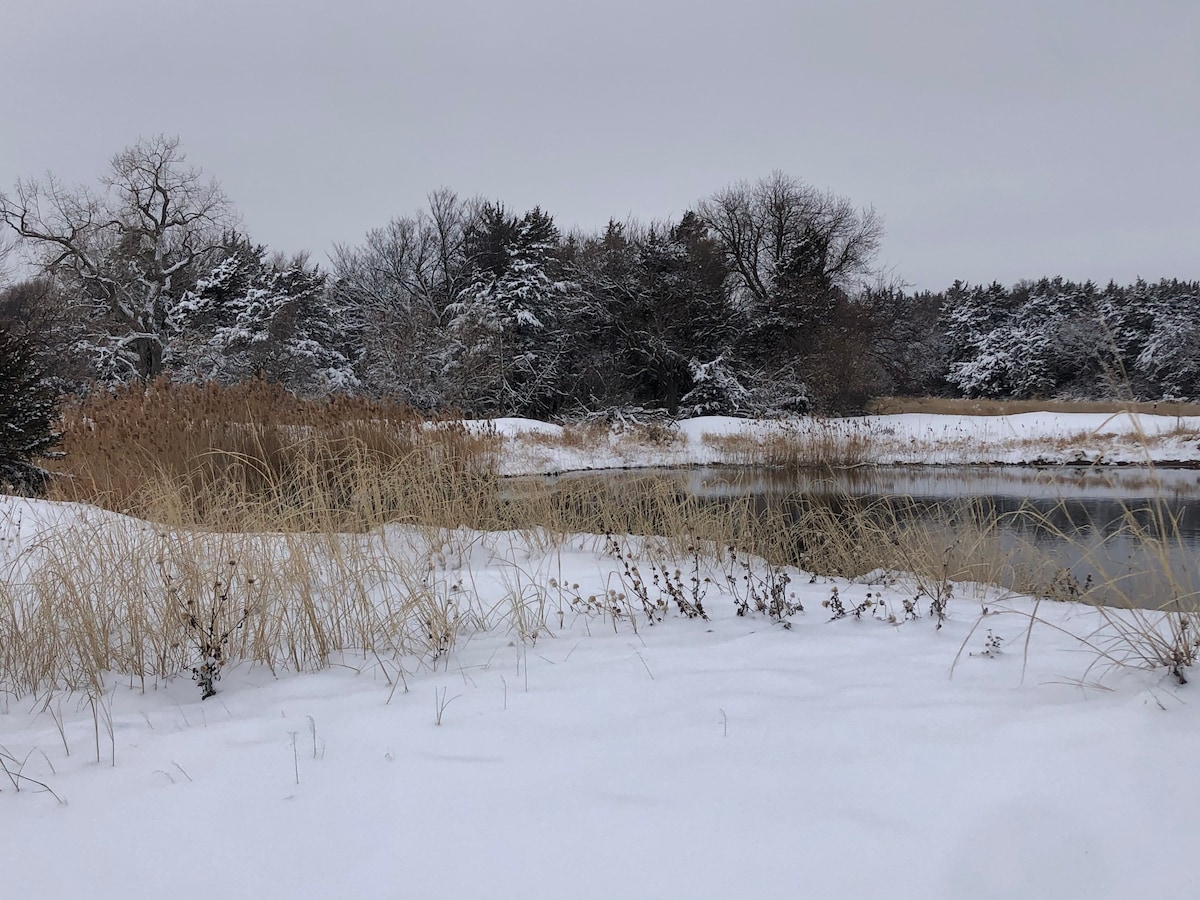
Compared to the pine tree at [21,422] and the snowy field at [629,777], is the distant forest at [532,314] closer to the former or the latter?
the pine tree at [21,422]

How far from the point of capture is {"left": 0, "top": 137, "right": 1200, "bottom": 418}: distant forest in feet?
66.1

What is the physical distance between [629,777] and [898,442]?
16433 millimetres

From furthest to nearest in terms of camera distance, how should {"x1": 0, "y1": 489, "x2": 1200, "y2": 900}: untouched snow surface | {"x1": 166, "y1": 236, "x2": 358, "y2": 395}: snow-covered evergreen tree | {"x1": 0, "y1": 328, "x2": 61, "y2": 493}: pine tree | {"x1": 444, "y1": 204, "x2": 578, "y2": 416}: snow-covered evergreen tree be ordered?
{"x1": 166, "y1": 236, "x2": 358, "y2": 395}: snow-covered evergreen tree → {"x1": 444, "y1": 204, "x2": 578, "y2": 416}: snow-covered evergreen tree → {"x1": 0, "y1": 328, "x2": 61, "y2": 493}: pine tree → {"x1": 0, "y1": 489, "x2": 1200, "y2": 900}: untouched snow surface

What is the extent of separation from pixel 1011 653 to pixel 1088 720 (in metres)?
0.70

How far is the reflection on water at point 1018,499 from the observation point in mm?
5480

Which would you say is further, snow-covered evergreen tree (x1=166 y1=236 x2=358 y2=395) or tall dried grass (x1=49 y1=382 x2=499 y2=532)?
snow-covered evergreen tree (x1=166 y1=236 x2=358 y2=395)

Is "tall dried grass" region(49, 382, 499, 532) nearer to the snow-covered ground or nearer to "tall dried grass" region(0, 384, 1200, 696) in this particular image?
"tall dried grass" region(0, 384, 1200, 696)

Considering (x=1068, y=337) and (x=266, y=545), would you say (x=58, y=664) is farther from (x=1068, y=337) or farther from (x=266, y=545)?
(x=1068, y=337)

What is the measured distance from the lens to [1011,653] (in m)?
2.30

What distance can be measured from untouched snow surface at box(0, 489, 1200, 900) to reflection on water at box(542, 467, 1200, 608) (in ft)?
8.90

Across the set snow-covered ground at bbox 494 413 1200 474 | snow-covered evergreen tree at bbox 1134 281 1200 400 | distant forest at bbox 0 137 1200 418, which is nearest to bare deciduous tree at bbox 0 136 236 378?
distant forest at bbox 0 137 1200 418

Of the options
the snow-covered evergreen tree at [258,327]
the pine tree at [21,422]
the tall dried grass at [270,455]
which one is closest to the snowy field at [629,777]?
the tall dried grass at [270,455]

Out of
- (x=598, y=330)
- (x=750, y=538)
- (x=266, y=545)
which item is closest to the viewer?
(x=266, y=545)

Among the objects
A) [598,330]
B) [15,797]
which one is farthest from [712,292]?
[15,797]
